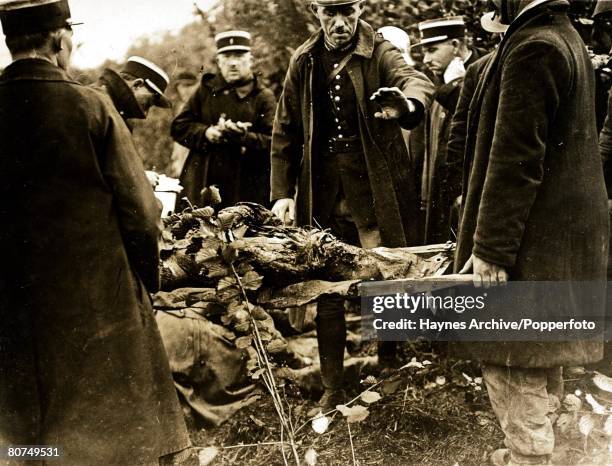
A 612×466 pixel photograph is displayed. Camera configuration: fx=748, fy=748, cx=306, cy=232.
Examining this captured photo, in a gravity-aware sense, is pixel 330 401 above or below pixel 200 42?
below

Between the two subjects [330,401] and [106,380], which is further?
[330,401]

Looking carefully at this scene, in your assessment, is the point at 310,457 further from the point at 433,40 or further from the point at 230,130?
the point at 433,40

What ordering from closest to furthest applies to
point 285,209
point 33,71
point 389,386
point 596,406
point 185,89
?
1. point 33,71
2. point 596,406
3. point 389,386
4. point 285,209
5. point 185,89

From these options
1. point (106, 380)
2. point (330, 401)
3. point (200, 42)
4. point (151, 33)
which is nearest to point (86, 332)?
point (106, 380)

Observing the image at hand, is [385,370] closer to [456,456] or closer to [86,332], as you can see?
[456,456]

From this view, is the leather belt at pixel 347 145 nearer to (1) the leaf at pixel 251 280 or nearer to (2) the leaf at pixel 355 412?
(1) the leaf at pixel 251 280

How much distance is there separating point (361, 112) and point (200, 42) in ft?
3.66

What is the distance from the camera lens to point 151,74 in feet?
13.1

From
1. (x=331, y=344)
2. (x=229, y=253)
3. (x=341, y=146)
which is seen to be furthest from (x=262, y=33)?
(x=331, y=344)

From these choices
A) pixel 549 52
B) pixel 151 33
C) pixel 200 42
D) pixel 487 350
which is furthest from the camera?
pixel 200 42

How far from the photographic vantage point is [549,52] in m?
2.58

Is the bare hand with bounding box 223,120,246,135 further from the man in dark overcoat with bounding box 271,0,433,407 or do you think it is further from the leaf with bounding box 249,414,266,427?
the leaf with bounding box 249,414,266,427

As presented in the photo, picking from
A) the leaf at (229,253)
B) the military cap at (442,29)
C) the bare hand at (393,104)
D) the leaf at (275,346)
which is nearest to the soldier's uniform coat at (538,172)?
the bare hand at (393,104)

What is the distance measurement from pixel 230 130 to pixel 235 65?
0.47 metres
